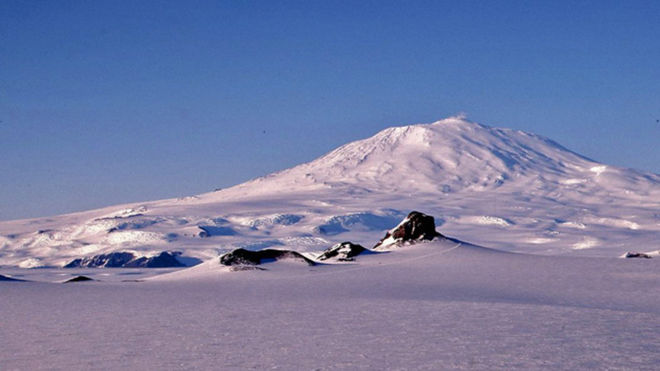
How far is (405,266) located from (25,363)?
2037cm

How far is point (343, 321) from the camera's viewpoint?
16.1 metres

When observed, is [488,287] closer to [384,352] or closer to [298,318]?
[298,318]

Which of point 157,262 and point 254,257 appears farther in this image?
point 157,262

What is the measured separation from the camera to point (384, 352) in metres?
12.4

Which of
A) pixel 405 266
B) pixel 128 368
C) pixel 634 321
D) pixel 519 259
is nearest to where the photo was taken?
pixel 128 368

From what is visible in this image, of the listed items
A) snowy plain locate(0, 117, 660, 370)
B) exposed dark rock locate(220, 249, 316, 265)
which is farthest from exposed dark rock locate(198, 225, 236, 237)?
exposed dark rock locate(220, 249, 316, 265)

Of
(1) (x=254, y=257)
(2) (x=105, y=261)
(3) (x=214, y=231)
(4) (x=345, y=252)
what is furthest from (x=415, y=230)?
(3) (x=214, y=231)

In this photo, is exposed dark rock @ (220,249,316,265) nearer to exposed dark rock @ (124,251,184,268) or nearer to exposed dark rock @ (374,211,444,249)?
exposed dark rock @ (374,211,444,249)

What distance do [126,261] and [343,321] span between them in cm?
13450

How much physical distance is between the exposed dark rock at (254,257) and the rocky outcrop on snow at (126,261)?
10468cm

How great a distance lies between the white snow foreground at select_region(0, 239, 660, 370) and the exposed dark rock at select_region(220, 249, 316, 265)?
1985mm

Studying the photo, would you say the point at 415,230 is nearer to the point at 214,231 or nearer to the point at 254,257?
the point at 254,257

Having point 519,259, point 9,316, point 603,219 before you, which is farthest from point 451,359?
point 603,219

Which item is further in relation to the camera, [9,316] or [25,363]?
[9,316]
